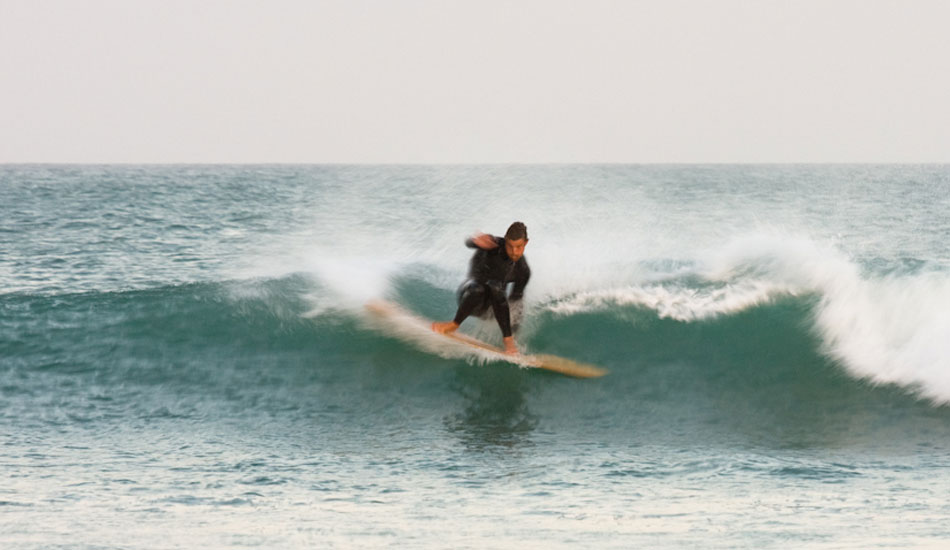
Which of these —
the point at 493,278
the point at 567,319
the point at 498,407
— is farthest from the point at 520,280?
the point at 567,319

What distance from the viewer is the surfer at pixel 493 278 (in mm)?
8016

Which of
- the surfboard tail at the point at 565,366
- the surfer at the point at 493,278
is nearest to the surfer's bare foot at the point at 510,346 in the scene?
the surfer at the point at 493,278

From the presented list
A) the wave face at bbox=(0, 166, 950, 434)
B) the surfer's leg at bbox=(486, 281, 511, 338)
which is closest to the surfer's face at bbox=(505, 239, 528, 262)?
the surfer's leg at bbox=(486, 281, 511, 338)

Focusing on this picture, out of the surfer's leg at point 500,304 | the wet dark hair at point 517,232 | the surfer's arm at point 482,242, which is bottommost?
the surfer's leg at point 500,304

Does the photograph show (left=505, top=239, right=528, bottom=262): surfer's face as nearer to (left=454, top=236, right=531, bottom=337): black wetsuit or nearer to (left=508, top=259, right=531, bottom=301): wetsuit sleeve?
(left=454, top=236, right=531, bottom=337): black wetsuit

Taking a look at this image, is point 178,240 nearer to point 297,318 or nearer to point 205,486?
point 297,318

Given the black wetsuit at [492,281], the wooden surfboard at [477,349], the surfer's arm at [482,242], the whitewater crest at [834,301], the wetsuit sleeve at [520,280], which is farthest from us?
the whitewater crest at [834,301]

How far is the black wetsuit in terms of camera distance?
26.6 ft

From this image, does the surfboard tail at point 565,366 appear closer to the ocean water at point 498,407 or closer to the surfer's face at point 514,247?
the ocean water at point 498,407

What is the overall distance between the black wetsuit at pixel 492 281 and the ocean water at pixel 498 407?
60 cm

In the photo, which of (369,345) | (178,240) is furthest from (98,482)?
(178,240)

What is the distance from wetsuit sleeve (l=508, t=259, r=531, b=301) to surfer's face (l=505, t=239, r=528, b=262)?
0.67 ft

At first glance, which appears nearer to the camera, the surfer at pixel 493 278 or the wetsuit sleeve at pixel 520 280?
the surfer at pixel 493 278

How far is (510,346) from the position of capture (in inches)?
330
